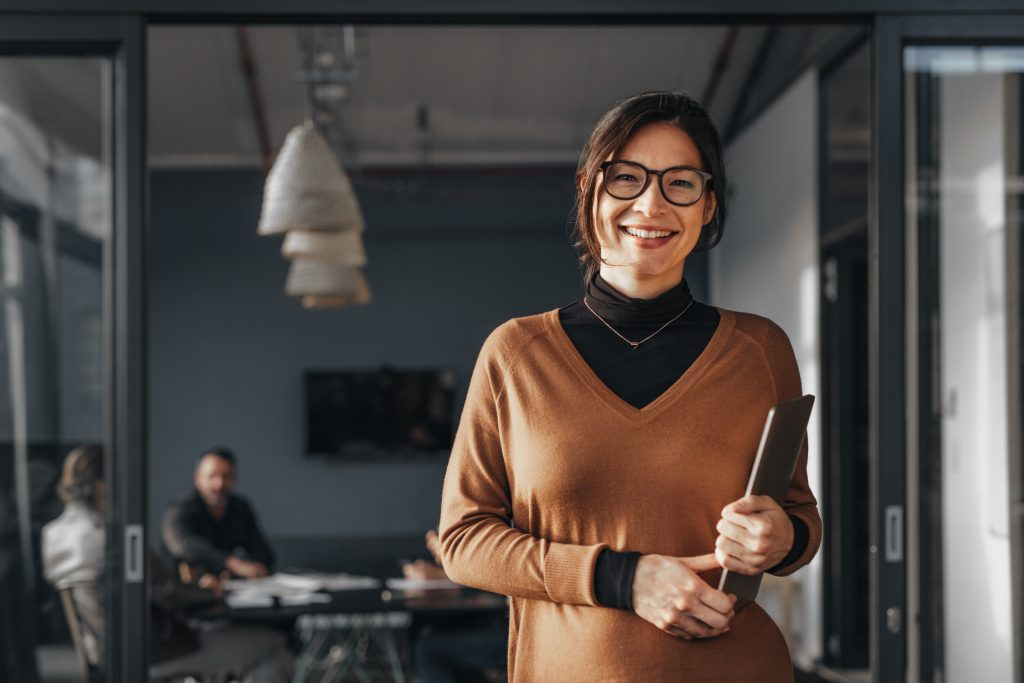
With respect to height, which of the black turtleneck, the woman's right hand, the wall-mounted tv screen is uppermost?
the black turtleneck

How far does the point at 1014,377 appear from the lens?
10.0ft

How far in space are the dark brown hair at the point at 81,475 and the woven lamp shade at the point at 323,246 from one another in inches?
82.9

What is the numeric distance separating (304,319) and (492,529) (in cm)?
747

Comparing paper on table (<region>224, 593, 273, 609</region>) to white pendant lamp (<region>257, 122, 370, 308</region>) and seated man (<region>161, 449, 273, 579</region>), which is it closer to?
seated man (<region>161, 449, 273, 579</region>)

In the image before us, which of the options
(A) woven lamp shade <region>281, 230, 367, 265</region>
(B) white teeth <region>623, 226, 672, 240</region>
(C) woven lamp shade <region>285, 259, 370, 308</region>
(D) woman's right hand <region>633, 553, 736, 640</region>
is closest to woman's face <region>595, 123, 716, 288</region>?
(B) white teeth <region>623, 226, 672, 240</region>

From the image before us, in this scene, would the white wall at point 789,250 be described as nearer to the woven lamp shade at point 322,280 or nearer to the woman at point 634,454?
the woven lamp shade at point 322,280

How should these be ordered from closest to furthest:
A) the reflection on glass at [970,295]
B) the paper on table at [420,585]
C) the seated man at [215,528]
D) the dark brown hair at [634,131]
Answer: the dark brown hair at [634,131], the reflection on glass at [970,295], the paper on table at [420,585], the seated man at [215,528]

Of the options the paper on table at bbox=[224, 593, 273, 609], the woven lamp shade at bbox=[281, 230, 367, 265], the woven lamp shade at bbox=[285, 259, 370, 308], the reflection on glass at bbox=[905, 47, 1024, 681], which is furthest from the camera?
the woven lamp shade at bbox=[285, 259, 370, 308]

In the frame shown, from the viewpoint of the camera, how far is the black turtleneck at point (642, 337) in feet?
5.13

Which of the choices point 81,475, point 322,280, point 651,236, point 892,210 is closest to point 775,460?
point 651,236

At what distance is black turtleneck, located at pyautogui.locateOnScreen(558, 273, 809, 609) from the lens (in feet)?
5.13

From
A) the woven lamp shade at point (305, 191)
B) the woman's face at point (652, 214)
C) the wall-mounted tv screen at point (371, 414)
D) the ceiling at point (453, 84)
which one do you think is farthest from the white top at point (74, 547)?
the wall-mounted tv screen at point (371, 414)

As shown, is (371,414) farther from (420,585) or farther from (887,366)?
(887,366)

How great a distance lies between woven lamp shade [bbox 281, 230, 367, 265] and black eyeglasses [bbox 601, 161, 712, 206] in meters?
3.07
